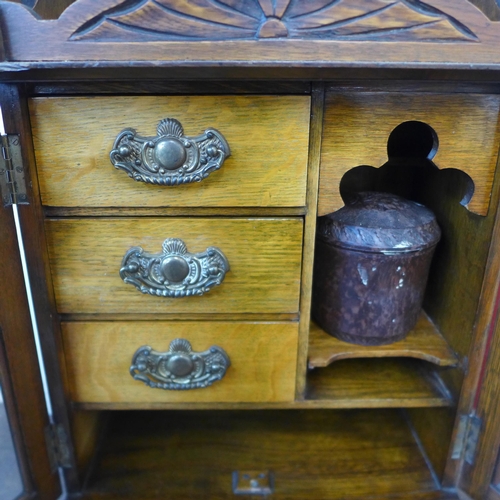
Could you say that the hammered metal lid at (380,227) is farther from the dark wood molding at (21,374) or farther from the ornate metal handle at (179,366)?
the dark wood molding at (21,374)

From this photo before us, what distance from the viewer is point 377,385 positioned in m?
0.78

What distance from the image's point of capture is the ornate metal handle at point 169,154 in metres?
0.55

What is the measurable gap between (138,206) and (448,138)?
16.7 inches

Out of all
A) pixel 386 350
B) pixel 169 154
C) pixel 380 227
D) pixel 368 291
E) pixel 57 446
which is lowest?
pixel 57 446

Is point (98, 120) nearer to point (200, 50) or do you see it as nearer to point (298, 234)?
point (200, 50)

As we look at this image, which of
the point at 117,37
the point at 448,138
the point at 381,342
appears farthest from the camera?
the point at 381,342

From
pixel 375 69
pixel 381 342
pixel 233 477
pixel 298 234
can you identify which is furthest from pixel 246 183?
pixel 233 477

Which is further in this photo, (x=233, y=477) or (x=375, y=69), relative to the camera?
(x=233, y=477)

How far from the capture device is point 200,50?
0.49 m

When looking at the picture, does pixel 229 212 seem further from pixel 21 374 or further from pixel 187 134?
pixel 21 374

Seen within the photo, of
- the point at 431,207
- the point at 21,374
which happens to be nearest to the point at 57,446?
the point at 21,374

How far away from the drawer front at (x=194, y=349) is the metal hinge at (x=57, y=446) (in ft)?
0.19

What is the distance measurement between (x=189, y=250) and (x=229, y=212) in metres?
0.08

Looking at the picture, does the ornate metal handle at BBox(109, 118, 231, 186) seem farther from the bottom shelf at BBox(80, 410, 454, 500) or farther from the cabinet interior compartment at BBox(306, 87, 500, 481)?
the bottom shelf at BBox(80, 410, 454, 500)
